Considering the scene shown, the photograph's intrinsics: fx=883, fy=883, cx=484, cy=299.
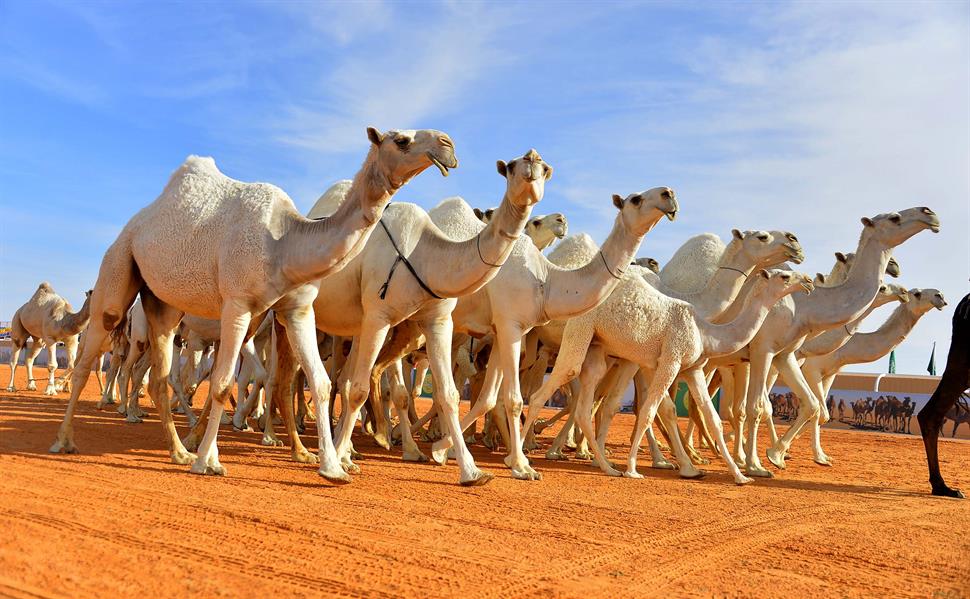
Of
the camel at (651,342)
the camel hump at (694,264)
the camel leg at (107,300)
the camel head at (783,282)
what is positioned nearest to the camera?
the camel leg at (107,300)

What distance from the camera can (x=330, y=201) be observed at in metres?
10.8

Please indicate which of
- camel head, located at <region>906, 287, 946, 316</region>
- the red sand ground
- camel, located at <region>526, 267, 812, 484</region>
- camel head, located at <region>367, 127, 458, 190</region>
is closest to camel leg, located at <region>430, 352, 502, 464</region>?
the red sand ground

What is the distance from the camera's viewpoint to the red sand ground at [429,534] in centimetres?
467

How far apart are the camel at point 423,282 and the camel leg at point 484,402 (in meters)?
1.07

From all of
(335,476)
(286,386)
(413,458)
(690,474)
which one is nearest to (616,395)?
(690,474)

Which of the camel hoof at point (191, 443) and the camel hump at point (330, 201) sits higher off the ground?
the camel hump at point (330, 201)

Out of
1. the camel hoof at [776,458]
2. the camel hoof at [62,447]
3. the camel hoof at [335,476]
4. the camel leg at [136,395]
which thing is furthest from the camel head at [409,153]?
the camel leg at [136,395]

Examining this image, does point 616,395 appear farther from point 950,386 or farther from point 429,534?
point 429,534

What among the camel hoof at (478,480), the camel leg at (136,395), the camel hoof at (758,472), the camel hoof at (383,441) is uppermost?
the camel leg at (136,395)

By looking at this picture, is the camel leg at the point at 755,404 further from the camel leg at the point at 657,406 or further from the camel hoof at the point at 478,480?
the camel hoof at the point at 478,480

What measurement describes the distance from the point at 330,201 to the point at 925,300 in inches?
413

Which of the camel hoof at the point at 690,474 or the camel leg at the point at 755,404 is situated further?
the camel leg at the point at 755,404

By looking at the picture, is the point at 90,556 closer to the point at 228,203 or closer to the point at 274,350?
the point at 228,203

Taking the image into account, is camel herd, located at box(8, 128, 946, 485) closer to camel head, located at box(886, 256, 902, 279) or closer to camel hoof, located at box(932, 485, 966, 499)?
camel head, located at box(886, 256, 902, 279)
